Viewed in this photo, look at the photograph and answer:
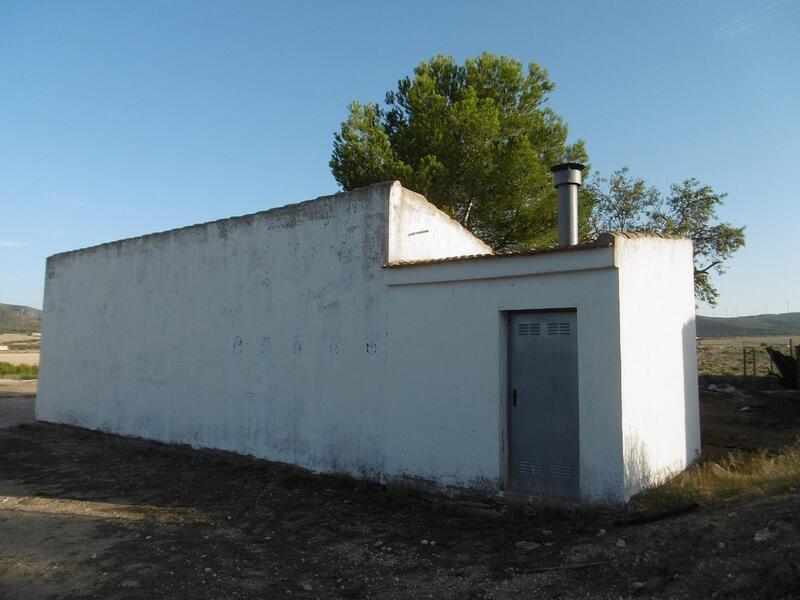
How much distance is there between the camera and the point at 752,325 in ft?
285

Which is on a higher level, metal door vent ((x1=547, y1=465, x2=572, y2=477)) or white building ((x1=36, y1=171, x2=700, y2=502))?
white building ((x1=36, y1=171, x2=700, y2=502))

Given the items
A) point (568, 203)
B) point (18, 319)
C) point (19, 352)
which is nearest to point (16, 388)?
point (568, 203)

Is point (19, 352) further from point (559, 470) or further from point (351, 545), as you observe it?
point (559, 470)

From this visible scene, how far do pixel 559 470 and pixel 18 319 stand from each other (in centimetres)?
14458

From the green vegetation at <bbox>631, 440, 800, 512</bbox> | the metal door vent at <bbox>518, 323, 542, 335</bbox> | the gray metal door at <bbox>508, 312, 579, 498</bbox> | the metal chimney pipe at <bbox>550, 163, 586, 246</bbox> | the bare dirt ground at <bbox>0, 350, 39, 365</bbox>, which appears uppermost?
the metal chimney pipe at <bbox>550, 163, 586, 246</bbox>

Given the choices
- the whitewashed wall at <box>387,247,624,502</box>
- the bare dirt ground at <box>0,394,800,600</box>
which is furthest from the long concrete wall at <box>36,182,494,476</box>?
the bare dirt ground at <box>0,394,800,600</box>

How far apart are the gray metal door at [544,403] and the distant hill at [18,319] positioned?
407ft

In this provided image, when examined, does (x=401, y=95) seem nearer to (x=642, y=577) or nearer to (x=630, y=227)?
(x=630, y=227)

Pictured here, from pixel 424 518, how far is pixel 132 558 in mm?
2902

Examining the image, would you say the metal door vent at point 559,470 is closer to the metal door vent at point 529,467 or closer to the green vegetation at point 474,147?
the metal door vent at point 529,467

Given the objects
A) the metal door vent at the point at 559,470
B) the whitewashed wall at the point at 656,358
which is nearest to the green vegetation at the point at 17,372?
the metal door vent at the point at 559,470

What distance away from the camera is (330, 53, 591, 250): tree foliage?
15.6 meters

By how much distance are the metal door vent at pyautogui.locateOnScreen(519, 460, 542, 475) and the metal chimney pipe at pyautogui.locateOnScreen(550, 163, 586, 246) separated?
3.14 meters

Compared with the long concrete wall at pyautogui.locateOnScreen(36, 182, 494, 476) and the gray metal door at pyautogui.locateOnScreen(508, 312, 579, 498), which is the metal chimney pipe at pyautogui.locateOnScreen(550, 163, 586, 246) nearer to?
the long concrete wall at pyautogui.locateOnScreen(36, 182, 494, 476)
